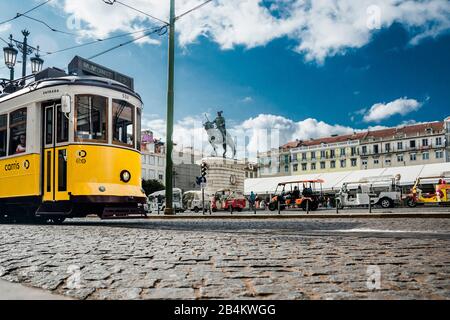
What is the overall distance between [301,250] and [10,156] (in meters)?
8.91

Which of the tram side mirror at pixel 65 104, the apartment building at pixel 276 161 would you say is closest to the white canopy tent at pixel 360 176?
the tram side mirror at pixel 65 104

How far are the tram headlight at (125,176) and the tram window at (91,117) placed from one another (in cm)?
92

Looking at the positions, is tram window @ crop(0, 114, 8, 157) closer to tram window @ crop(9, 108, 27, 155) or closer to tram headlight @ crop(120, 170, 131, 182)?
tram window @ crop(9, 108, 27, 155)

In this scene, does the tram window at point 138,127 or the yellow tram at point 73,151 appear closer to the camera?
the yellow tram at point 73,151

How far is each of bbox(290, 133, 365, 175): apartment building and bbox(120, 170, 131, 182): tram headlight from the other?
71.0m

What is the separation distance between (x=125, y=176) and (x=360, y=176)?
2894 cm

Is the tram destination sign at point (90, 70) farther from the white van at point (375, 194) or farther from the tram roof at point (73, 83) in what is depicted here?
the white van at point (375, 194)

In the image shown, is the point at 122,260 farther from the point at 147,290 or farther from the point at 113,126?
the point at 113,126

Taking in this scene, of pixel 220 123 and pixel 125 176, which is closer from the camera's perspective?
pixel 125 176

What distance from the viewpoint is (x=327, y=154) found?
258ft

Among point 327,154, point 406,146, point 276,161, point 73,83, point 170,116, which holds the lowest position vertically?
point 73,83

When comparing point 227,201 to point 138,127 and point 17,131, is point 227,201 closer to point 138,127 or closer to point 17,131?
point 138,127

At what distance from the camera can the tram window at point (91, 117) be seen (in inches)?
362

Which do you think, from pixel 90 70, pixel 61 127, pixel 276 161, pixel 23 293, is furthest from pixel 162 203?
pixel 276 161
